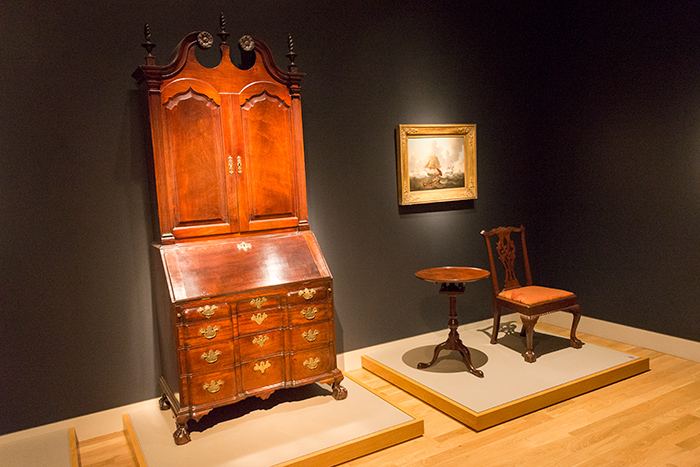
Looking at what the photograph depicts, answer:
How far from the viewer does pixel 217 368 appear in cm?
309

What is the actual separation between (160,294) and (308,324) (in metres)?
0.98

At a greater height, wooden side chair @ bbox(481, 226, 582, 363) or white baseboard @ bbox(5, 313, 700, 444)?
wooden side chair @ bbox(481, 226, 582, 363)

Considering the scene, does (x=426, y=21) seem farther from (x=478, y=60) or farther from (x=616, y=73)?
(x=616, y=73)

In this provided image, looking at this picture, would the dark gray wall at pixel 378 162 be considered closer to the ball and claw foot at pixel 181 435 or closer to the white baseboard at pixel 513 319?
the white baseboard at pixel 513 319

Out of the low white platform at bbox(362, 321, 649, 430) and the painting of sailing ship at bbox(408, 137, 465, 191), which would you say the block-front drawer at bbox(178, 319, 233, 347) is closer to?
the low white platform at bbox(362, 321, 649, 430)

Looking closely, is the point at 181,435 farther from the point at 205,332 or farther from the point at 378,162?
the point at 378,162

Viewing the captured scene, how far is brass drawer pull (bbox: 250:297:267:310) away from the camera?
125 inches

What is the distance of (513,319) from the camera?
5328mm

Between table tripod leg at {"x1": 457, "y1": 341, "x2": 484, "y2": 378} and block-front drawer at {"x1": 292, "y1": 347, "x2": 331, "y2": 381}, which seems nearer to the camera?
block-front drawer at {"x1": 292, "y1": 347, "x2": 331, "y2": 381}

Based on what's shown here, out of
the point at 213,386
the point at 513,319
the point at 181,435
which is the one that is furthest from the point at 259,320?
the point at 513,319

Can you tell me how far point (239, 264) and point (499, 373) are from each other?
2.08m

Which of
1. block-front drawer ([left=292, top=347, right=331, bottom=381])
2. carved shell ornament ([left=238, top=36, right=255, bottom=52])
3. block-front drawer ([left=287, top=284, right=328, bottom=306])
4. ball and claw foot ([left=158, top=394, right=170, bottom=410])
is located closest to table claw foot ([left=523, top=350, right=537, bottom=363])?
block-front drawer ([left=292, top=347, right=331, bottom=381])

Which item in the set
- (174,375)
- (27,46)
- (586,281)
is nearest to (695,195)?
(586,281)

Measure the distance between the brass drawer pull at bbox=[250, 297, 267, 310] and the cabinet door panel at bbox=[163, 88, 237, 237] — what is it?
0.50 meters
